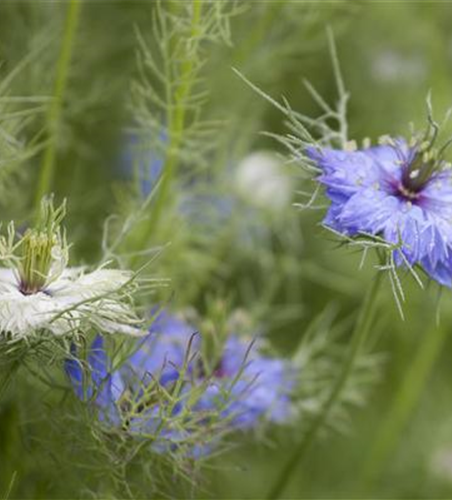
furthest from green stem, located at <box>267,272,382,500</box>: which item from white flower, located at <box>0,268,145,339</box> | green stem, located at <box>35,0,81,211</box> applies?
green stem, located at <box>35,0,81,211</box>

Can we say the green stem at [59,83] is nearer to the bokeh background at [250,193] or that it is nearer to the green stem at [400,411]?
the bokeh background at [250,193]

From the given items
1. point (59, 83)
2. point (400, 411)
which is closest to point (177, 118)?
point (59, 83)

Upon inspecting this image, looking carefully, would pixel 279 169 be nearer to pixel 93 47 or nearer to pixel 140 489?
pixel 93 47

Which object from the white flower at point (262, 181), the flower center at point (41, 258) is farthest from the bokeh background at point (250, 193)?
the flower center at point (41, 258)

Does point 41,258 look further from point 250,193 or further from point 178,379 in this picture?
point 250,193

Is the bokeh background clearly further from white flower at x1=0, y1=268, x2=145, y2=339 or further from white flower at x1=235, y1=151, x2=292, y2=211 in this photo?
white flower at x1=0, y1=268, x2=145, y2=339

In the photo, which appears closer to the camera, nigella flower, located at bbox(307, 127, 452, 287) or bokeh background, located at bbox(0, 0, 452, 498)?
nigella flower, located at bbox(307, 127, 452, 287)

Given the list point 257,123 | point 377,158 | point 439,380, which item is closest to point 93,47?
point 257,123
